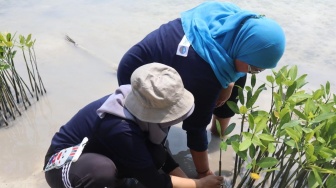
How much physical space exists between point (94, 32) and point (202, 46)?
267 centimetres

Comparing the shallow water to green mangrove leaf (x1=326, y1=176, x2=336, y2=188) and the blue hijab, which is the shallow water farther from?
green mangrove leaf (x1=326, y1=176, x2=336, y2=188)

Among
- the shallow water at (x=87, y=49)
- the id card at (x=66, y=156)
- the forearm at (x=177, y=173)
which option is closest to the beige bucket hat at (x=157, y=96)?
the id card at (x=66, y=156)

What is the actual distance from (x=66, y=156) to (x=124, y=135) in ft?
1.09

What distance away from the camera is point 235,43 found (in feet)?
5.87

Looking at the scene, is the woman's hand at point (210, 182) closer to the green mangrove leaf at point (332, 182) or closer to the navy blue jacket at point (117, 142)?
the navy blue jacket at point (117, 142)

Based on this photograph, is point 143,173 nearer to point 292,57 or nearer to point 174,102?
point 174,102

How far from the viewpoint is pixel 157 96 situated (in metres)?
1.48

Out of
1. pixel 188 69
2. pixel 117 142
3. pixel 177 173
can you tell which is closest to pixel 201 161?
pixel 177 173

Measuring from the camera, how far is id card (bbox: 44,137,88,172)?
1679 millimetres

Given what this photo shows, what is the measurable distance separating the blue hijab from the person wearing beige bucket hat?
339mm

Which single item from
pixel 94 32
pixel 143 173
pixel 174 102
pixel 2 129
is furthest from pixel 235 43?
pixel 94 32

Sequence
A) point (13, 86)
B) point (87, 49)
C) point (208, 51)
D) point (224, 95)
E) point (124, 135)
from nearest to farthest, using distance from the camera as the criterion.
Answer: point (124, 135) → point (208, 51) → point (224, 95) → point (13, 86) → point (87, 49)

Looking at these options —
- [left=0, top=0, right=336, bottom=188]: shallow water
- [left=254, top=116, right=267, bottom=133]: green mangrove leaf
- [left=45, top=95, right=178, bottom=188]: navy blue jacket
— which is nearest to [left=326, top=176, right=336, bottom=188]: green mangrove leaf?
[left=254, top=116, right=267, bottom=133]: green mangrove leaf

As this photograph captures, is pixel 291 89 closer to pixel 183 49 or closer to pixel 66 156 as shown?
pixel 183 49
